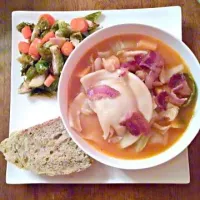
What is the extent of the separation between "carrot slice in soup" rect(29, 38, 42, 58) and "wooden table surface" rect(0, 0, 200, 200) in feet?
0.58

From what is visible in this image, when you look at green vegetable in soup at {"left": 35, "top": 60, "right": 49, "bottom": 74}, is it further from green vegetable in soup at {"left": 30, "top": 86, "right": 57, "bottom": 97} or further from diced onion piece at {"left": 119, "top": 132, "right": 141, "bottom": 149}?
diced onion piece at {"left": 119, "top": 132, "right": 141, "bottom": 149}

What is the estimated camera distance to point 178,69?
2.11 m

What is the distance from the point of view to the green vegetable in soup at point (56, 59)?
2.20 meters

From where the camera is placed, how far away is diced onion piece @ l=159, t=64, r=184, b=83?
209 cm

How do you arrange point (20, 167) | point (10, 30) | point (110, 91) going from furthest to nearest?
point (10, 30), point (20, 167), point (110, 91)

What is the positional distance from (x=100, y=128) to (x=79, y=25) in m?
0.51

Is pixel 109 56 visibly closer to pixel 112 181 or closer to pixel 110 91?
pixel 110 91

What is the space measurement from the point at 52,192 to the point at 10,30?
0.84 metres

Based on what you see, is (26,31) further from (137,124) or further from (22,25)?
(137,124)

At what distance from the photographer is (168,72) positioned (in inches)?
83.1

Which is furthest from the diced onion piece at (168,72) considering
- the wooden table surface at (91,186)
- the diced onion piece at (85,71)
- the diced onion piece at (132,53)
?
the diced onion piece at (85,71)

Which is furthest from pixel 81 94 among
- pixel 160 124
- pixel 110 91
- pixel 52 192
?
pixel 52 192

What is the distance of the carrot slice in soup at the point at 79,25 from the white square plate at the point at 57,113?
2.4 inches

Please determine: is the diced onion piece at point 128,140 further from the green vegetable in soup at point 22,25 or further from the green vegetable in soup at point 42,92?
the green vegetable in soup at point 22,25
